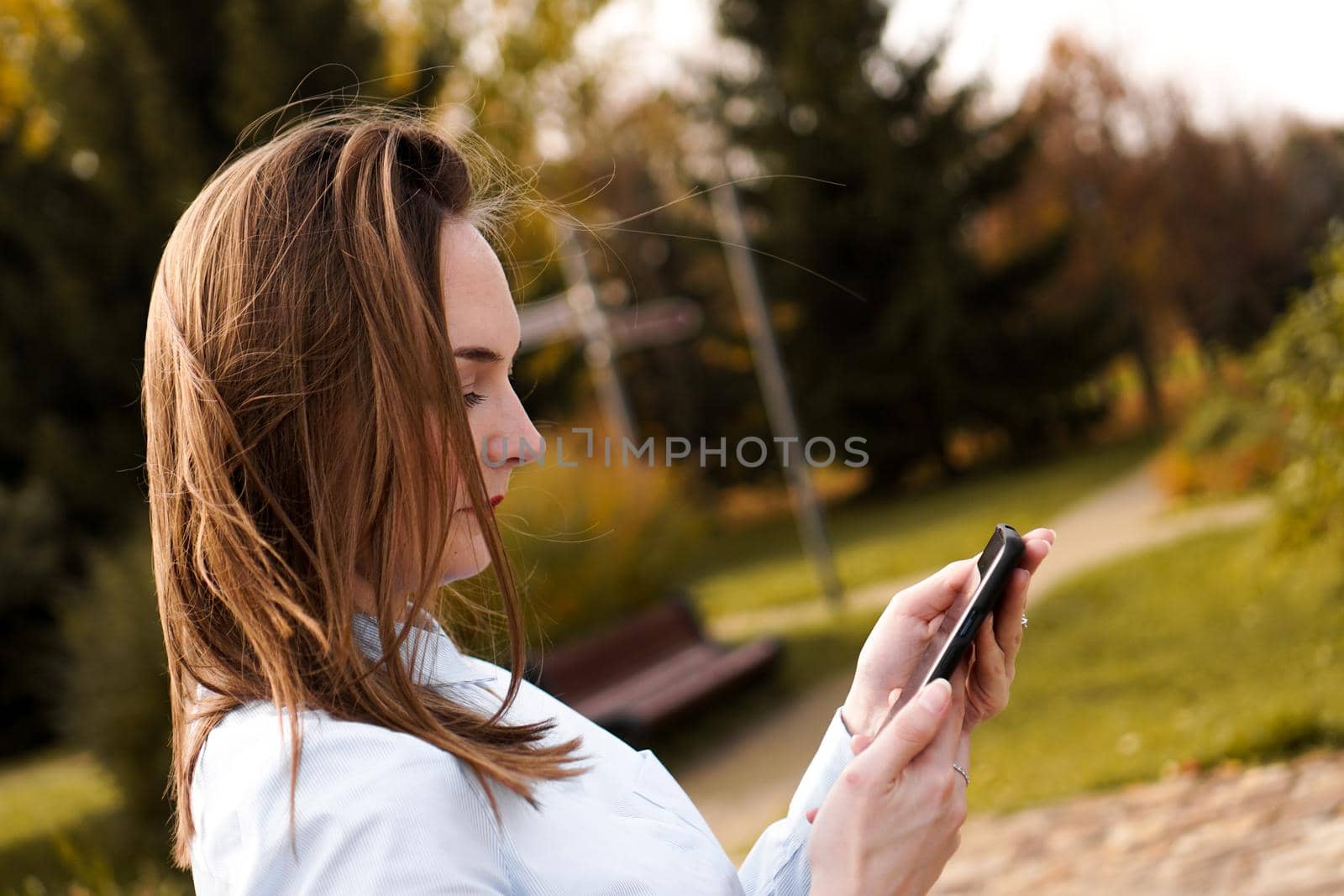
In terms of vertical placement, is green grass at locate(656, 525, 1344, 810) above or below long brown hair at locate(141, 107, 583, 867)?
below

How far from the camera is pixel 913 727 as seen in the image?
4.03ft

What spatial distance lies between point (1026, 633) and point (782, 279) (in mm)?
13990

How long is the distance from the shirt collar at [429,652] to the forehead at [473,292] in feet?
0.95

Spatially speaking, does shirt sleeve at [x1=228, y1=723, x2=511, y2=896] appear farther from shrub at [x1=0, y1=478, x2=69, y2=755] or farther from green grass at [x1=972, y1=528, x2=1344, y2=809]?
shrub at [x1=0, y1=478, x2=69, y2=755]

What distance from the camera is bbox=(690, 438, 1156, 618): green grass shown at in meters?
12.9

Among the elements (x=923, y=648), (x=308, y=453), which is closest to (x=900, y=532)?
(x=923, y=648)

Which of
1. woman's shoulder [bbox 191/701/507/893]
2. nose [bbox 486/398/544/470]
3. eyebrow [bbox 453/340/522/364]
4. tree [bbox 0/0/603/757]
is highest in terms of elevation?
tree [bbox 0/0/603/757]

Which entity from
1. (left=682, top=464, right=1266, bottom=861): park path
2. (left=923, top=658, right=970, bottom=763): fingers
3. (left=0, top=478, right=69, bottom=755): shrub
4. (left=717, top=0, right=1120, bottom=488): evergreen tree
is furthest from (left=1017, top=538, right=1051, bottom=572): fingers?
(left=717, top=0, right=1120, bottom=488): evergreen tree

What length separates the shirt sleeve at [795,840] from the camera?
1.57 m

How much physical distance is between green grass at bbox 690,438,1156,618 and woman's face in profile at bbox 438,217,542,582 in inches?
357

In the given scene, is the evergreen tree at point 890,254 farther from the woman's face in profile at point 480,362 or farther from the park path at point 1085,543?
the woman's face in profile at point 480,362

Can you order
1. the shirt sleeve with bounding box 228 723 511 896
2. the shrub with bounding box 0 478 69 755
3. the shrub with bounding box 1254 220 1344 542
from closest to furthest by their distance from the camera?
the shirt sleeve with bounding box 228 723 511 896 → the shrub with bounding box 1254 220 1344 542 → the shrub with bounding box 0 478 69 755

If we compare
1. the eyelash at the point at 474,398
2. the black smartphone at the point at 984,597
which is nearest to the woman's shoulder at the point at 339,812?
the eyelash at the point at 474,398

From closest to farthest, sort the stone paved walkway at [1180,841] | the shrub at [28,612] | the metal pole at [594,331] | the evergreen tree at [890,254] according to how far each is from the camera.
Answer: the stone paved walkway at [1180,841] → the shrub at [28,612] → the metal pole at [594,331] → the evergreen tree at [890,254]
